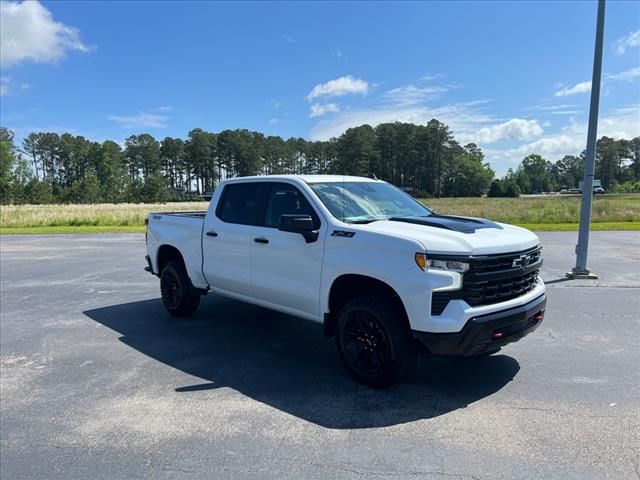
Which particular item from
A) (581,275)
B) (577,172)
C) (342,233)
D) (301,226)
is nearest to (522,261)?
(342,233)

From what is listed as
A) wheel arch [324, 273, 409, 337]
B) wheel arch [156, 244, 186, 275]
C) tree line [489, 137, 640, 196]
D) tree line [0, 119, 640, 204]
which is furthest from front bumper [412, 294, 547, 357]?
tree line [489, 137, 640, 196]

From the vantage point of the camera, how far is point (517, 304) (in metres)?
4.06

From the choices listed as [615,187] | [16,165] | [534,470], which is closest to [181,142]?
[16,165]

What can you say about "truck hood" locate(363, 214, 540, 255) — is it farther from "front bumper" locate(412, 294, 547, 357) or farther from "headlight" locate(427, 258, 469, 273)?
"front bumper" locate(412, 294, 547, 357)

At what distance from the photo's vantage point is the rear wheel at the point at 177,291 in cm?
660

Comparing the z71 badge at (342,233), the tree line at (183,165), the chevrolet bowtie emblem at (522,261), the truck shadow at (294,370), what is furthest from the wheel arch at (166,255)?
the tree line at (183,165)

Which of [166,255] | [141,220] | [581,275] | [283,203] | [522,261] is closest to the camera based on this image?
[522,261]

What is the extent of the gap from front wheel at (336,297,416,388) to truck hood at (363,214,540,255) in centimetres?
66

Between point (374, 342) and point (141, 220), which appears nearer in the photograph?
point (374, 342)

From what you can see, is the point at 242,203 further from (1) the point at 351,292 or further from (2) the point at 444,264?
(2) the point at 444,264

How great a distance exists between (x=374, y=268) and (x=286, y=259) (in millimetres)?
1196

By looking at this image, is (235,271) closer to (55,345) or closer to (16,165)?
(55,345)

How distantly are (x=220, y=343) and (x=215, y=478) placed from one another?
9.17 ft

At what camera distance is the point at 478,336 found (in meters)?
3.74
